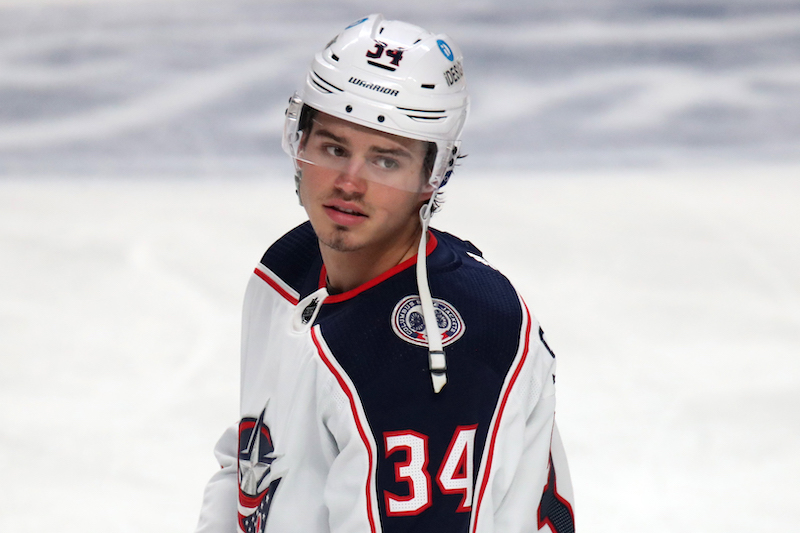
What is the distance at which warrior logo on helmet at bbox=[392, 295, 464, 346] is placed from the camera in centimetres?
117

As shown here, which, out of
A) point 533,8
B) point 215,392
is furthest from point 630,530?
point 533,8

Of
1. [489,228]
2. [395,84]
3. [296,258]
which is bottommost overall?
[296,258]

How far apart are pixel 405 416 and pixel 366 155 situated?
1.16ft

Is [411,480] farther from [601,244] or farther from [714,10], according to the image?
[714,10]

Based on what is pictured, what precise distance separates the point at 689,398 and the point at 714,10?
10.7ft

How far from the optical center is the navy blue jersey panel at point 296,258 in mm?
1531

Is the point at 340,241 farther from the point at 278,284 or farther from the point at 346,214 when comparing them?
the point at 278,284

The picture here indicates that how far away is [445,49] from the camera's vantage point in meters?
1.32

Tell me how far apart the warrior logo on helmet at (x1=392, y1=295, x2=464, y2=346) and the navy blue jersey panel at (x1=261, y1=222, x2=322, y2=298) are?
328 millimetres

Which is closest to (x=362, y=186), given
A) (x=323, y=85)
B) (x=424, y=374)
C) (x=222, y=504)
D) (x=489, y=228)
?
(x=323, y=85)

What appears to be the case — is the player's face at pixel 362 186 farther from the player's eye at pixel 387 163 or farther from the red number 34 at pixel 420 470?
the red number 34 at pixel 420 470

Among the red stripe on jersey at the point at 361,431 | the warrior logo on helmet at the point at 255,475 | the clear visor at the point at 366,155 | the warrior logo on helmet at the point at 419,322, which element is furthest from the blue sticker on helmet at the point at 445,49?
the warrior logo on helmet at the point at 255,475

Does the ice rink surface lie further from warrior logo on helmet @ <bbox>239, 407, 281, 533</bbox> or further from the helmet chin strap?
the helmet chin strap

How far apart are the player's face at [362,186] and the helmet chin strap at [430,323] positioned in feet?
0.14
